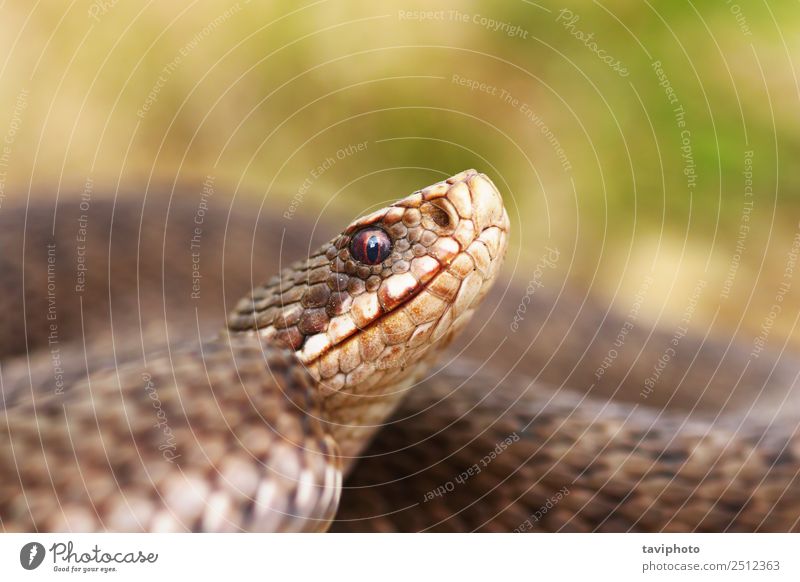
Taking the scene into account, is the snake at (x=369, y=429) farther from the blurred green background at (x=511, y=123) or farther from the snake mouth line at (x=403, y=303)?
the blurred green background at (x=511, y=123)

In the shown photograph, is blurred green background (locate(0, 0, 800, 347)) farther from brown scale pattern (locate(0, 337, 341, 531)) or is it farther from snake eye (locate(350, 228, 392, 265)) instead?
brown scale pattern (locate(0, 337, 341, 531))

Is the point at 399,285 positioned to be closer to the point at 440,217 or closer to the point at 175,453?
the point at 440,217

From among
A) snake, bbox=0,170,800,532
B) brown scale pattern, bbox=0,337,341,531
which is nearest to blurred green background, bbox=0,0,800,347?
snake, bbox=0,170,800,532

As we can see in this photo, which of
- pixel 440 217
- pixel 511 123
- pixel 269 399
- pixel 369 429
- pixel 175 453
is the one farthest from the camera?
pixel 511 123

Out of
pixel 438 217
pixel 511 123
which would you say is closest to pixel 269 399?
pixel 438 217

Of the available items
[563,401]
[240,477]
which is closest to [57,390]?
[240,477]
